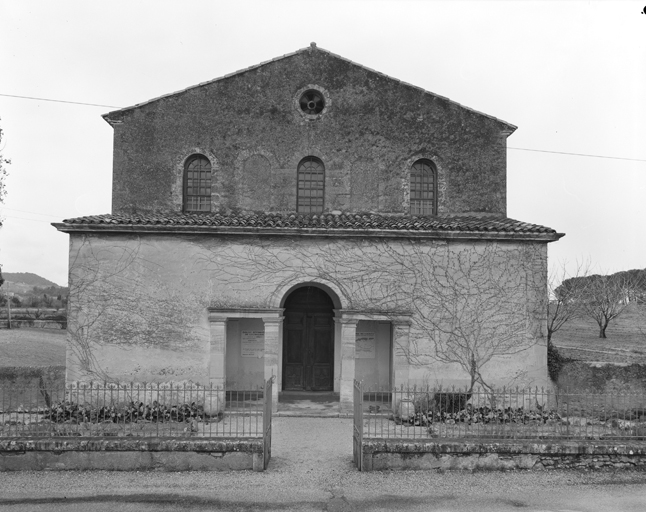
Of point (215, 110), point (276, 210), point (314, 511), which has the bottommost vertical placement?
point (314, 511)

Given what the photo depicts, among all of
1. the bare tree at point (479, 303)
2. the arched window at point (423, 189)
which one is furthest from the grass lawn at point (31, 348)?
the bare tree at point (479, 303)

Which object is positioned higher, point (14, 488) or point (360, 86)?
point (360, 86)

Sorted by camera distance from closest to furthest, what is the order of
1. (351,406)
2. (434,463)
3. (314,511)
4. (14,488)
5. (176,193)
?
(314,511), (14,488), (434,463), (351,406), (176,193)

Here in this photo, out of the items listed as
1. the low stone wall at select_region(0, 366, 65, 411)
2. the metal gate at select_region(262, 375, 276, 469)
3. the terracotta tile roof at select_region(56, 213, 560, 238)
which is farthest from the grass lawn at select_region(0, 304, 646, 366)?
the metal gate at select_region(262, 375, 276, 469)

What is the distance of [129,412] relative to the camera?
13.7 metres

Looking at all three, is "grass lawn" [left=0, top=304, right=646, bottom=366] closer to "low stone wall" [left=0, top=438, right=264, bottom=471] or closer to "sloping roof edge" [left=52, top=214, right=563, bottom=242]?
"sloping roof edge" [left=52, top=214, right=563, bottom=242]

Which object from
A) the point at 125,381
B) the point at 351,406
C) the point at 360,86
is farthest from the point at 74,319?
the point at 360,86

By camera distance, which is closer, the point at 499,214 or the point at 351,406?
the point at 351,406

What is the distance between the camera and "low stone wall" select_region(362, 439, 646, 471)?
1023cm

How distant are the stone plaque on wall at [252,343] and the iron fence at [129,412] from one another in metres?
1.21

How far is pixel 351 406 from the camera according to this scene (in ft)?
48.9

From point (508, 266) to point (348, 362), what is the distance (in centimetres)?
495

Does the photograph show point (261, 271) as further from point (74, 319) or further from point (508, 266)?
point (508, 266)

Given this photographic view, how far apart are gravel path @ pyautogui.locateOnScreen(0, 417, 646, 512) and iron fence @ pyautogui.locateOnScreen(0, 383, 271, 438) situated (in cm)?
107
